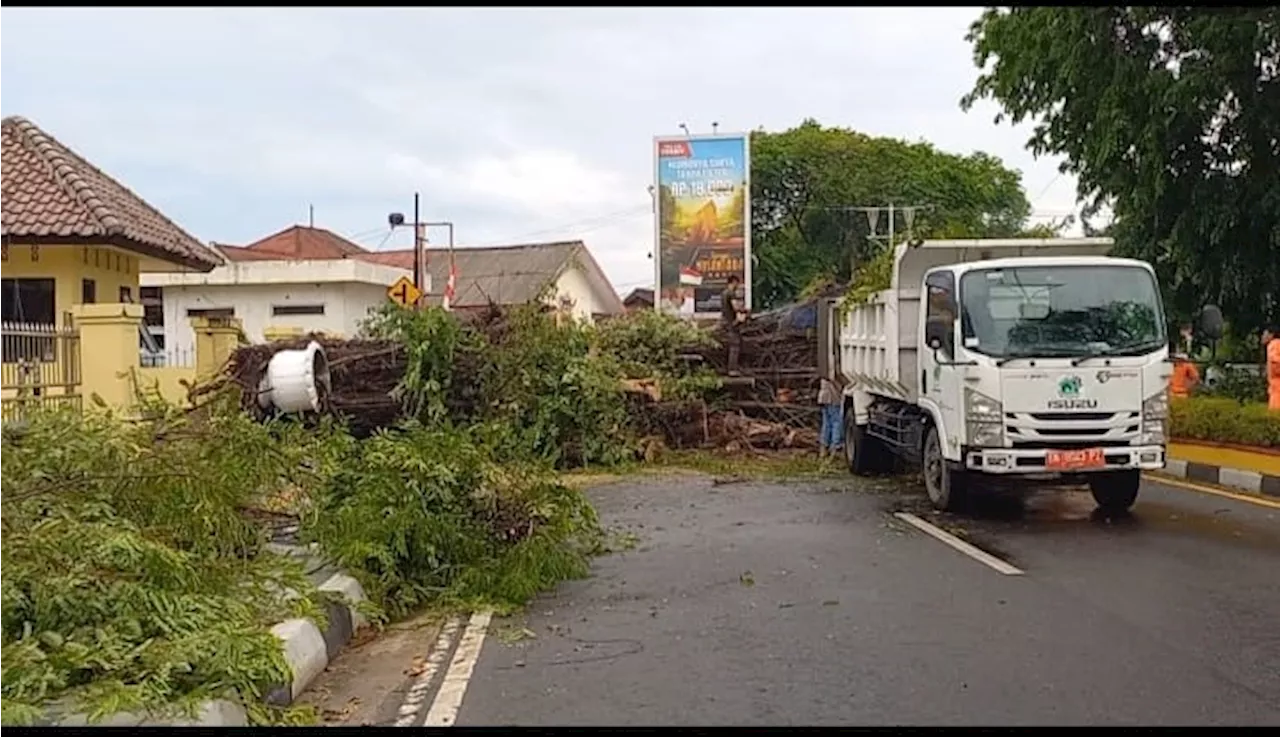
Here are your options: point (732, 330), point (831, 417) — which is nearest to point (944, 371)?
point (831, 417)

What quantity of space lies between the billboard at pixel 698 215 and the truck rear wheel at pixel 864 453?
78.0 feet

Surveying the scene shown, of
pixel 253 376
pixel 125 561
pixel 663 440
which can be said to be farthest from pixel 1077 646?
pixel 253 376

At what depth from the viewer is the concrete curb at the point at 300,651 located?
16.0 feet

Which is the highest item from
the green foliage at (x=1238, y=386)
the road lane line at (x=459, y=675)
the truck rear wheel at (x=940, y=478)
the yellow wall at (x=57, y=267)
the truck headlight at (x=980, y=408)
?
the yellow wall at (x=57, y=267)

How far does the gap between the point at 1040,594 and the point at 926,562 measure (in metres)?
1.36

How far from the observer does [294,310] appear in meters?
38.0

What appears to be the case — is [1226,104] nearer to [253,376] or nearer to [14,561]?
[253,376]

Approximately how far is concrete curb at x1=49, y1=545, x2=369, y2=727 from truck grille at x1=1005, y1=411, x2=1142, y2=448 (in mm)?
5809

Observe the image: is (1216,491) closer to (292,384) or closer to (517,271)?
(292,384)

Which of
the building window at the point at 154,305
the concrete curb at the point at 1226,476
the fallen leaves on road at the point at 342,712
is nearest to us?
the fallen leaves on road at the point at 342,712

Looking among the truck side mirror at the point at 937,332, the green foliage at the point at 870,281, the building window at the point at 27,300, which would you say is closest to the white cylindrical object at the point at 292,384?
the building window at the point at 27,300

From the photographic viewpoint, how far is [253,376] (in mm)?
18016

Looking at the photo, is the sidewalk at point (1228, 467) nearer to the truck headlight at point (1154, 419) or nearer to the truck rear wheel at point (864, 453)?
the truck headlight at point (1154, 419)

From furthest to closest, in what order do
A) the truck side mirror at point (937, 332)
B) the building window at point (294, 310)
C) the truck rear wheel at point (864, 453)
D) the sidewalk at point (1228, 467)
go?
the building window at point (294, 310)
the truck rear wheel at point (864, 453)
the sidewalk at point (1228, 467)
the truck side mirror at point (937, 332)
